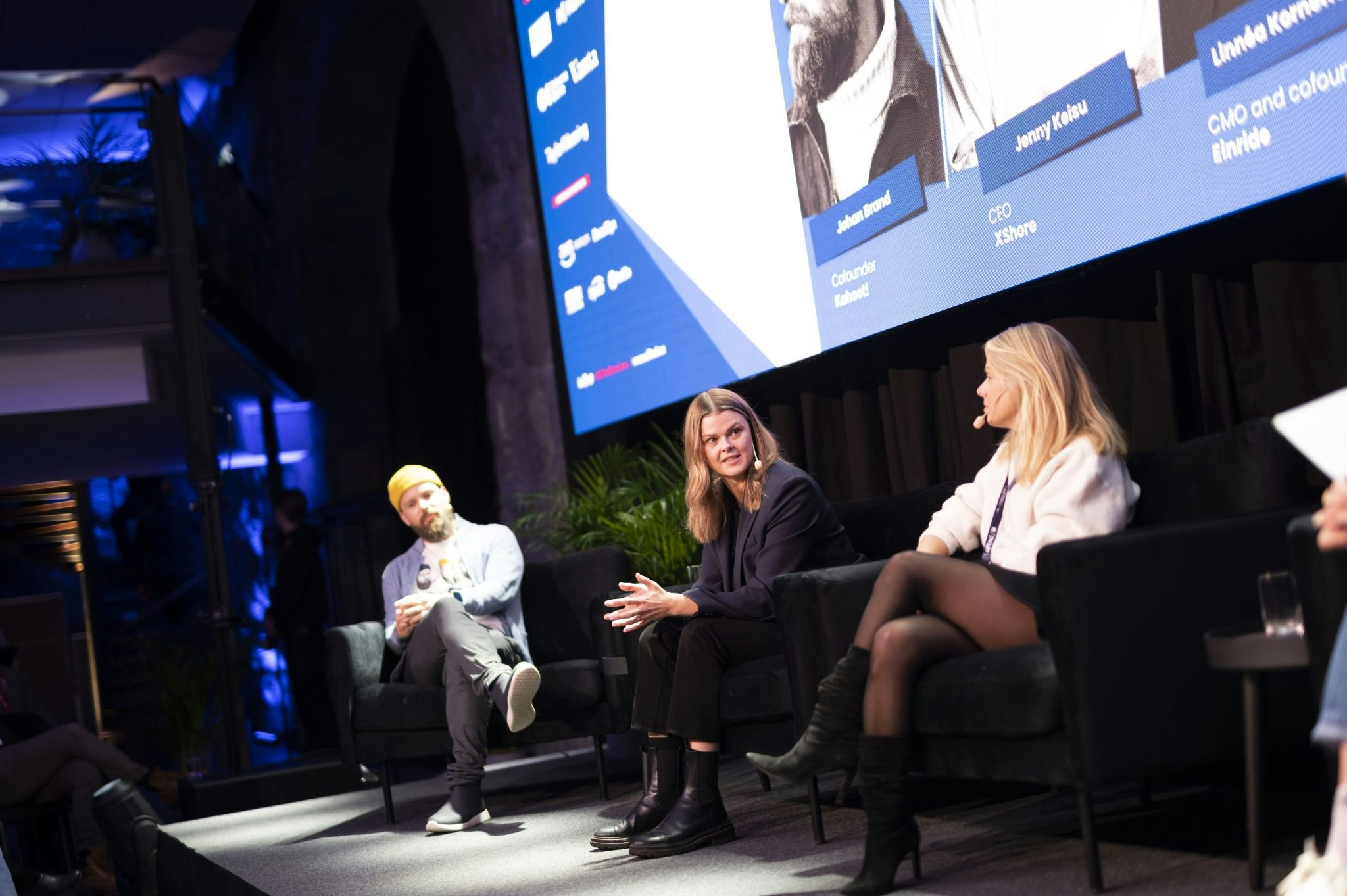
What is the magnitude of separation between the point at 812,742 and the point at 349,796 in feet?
11.3

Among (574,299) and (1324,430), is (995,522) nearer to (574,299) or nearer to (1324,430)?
(1324,430)

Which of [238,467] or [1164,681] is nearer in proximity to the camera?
[1164,681]

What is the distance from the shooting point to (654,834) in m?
2.87

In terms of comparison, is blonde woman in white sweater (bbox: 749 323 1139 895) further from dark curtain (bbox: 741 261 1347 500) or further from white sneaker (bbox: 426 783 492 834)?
white sneaker (bbox: 426 783 492 834)

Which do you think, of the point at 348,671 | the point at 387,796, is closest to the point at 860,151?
the point at 348,671

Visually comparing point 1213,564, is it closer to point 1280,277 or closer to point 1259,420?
point 1259,420

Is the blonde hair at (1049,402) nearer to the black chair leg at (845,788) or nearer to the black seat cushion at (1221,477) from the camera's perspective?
the black seat cushion at (1221,477)

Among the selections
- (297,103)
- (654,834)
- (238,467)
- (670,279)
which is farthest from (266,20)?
(654,834)

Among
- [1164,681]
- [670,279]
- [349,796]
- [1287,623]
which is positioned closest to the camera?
[1287,623]

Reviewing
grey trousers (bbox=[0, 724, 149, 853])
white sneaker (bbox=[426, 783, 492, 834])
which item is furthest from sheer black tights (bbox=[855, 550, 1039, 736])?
grey trousers (bbox=[0, 724, 149, 853])

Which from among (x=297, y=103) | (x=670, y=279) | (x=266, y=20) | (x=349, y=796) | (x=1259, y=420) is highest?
(x=266, y=20)

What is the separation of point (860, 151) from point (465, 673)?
6.08ft

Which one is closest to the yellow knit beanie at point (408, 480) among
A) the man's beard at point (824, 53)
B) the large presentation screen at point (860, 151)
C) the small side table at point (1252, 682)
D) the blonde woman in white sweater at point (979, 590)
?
the large presentation screen at point (860, 151)

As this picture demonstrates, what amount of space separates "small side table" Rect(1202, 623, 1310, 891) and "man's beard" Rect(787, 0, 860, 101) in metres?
2.26
